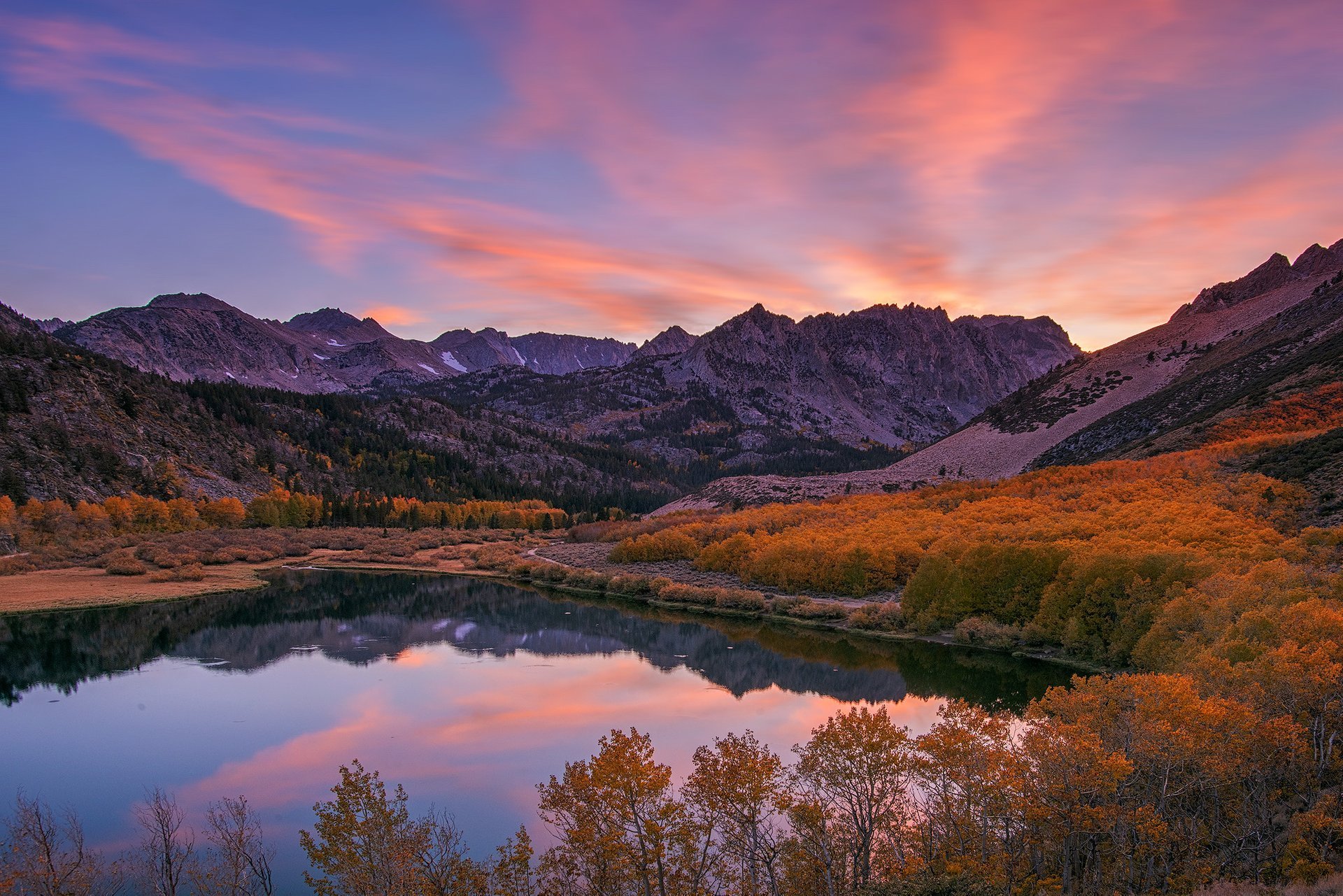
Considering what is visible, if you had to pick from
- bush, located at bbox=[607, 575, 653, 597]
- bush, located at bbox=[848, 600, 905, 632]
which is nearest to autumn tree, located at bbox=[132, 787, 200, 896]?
bush, located at bbox=[848, 600, 905, 632]

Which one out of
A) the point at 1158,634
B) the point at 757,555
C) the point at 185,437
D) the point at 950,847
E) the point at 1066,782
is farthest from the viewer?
the point at 185,437

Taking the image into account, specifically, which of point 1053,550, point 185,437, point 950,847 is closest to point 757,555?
point 1053,550

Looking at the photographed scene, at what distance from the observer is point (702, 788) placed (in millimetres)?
23719

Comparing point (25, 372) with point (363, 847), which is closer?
point (363, 847)

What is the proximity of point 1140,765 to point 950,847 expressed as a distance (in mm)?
5890

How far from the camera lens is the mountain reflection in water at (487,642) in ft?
177

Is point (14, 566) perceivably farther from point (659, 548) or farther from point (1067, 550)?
point (1067, 550)

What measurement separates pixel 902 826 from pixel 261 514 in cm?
14684

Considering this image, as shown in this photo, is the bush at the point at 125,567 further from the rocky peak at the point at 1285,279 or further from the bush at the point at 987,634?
the rocky peak at the point at 1285,279

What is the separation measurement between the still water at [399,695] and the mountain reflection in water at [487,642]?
1.00ft

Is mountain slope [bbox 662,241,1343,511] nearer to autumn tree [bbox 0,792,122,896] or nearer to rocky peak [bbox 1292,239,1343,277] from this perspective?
rocky peak [bbox 1292,239,1343,277]

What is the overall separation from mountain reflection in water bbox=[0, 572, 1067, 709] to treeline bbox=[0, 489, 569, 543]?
139 feet

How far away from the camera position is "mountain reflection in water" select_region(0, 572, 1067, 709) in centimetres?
5400

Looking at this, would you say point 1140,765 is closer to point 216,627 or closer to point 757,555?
point 757,555
